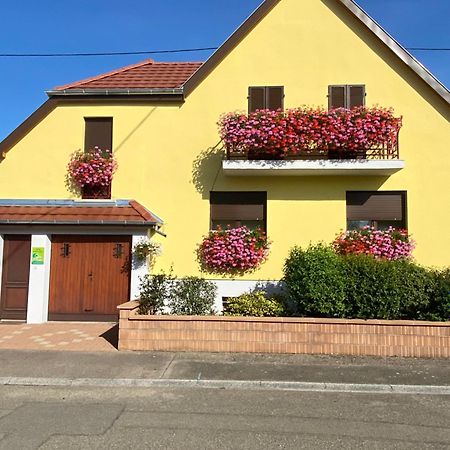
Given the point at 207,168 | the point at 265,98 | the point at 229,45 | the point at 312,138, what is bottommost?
the point at 207,168

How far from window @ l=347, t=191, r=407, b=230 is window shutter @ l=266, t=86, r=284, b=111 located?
2.98m

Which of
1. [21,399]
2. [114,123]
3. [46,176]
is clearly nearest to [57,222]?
[46,176]

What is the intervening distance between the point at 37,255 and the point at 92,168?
2.57 m

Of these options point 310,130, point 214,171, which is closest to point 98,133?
point 214,171

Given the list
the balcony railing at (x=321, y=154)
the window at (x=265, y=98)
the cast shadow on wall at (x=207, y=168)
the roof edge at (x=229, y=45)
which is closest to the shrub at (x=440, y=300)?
the balcony railing at (x=321, y=154)

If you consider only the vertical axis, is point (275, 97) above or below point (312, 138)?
above

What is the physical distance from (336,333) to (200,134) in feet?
20.3

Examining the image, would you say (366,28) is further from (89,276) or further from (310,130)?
(89,276)

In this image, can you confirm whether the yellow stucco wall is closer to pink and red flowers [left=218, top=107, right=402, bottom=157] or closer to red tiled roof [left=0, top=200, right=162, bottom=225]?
red tiled roof [left=0, top=200, right=162, bottom=225]

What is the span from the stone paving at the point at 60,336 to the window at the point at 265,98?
6.56m

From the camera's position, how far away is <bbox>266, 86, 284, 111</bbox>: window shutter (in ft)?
38.1

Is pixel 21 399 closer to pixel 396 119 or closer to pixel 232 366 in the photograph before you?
pixel 232 366

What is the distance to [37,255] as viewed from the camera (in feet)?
36.8

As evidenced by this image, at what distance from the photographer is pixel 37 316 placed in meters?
11.0
